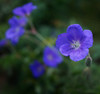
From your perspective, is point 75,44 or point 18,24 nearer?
point 75,44

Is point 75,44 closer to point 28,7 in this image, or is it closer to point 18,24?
point 28,7

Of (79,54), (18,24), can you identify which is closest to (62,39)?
(79,54)

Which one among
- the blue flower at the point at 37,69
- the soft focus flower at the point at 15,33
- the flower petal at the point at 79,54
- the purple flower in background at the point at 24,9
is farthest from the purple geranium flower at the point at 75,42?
the blue flower at the point at 37,69

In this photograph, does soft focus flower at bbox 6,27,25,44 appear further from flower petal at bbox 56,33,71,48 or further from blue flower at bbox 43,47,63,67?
flower petal at bbox 56,33,71,48

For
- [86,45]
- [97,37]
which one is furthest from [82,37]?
[97,37]

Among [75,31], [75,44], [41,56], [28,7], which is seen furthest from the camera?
[41,56]

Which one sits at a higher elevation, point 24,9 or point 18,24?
point 18,24

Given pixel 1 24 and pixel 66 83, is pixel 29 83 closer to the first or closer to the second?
pixel 66 83

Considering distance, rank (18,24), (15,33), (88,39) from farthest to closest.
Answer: (18,24) → (15,33) → (88,39)
